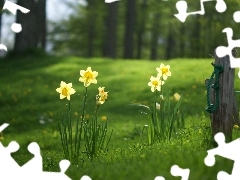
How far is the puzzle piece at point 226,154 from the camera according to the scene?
403cm

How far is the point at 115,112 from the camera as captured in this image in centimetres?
1130

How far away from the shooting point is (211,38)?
92.3 ft

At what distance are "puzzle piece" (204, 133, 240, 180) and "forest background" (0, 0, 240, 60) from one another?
53.9 feet

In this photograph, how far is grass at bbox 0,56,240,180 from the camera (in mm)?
4363

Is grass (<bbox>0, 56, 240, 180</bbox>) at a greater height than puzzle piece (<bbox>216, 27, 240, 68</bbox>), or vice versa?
puzzle piece (<bbox>216, 27, 240, 68</bbox>)

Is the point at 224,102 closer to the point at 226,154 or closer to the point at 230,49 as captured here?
the point at 230,49

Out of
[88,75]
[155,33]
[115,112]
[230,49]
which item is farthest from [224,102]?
[155,33]

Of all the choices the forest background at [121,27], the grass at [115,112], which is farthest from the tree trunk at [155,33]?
the grass at [115,112]

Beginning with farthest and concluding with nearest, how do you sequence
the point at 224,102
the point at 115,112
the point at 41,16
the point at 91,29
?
the point at 91,29
the point at 41,16
the point at 115,112
the point at 224,102

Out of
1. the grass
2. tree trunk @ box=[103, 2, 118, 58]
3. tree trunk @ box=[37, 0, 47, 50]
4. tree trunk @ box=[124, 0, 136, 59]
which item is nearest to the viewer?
the grass

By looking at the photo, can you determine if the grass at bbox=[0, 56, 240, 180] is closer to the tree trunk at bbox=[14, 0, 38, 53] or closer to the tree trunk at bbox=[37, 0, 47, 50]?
the tree trunk at bbox=[14, 0, 38, 53]

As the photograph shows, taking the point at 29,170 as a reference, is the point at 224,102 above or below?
above

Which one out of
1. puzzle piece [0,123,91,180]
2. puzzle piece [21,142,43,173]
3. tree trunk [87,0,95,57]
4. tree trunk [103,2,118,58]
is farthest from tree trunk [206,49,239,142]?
tree trunk [87,0,95,57]

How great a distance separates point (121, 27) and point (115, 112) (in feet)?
80.9
